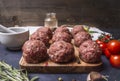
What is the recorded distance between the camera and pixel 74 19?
263 cm

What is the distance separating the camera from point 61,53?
1.11 meters

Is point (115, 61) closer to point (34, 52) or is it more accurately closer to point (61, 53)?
point (61, 53)

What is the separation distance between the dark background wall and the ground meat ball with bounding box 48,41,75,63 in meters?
1.49

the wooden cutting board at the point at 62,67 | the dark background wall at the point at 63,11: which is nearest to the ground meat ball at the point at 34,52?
the wooden cutting board at the point at 62,67

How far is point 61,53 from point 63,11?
1.53 meters

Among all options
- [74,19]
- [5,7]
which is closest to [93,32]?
[74,19]

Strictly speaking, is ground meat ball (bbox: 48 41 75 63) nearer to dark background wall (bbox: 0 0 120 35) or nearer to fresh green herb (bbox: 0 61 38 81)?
fresh green herb (bbox: 0 61 38 81)

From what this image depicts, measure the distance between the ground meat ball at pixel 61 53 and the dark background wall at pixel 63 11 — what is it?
1492 millimetres

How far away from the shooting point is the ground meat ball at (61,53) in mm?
1111

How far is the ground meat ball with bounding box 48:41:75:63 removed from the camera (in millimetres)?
1111

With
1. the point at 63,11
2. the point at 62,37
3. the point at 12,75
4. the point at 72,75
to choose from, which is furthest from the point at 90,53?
the point at 63,11

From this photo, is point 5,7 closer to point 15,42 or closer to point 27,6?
point 27,6

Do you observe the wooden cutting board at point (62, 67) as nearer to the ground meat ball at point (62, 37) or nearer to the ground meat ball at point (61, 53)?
the ground meat ball at point (61, 53)

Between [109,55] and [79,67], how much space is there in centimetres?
23
